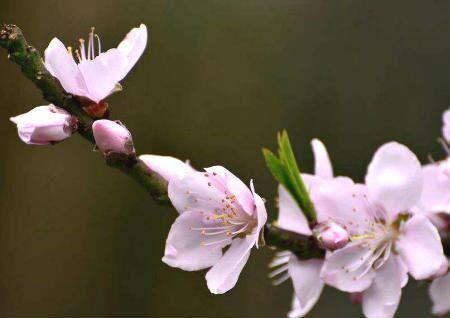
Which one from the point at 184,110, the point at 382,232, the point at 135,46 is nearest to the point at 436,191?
the point at 382,232

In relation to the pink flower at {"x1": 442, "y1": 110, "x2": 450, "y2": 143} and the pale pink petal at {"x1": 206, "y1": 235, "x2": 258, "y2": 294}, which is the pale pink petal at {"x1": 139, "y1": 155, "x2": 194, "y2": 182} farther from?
the pink flower at {"x1": 442, "y1": 110, "x2": 450, "y2": 143}

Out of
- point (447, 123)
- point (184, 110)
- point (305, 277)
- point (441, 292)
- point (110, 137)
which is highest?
point (110, 137)

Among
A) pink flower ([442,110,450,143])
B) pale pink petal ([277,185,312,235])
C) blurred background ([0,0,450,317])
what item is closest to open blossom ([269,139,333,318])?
pale pink petal ([277,185,312,235])

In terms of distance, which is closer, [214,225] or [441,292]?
[214,225]

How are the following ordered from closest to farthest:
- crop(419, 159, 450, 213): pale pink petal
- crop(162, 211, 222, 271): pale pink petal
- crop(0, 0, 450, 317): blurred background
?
crop(162, 211, 222, 271): pale pink petal < crop(419, 159, 450, 213): pale pink petal < crop(0, 0, 450, 317): blurred background

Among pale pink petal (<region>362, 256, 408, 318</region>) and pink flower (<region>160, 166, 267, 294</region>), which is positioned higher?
A: pink flower (<region>160, 166, 267, 294</region>)

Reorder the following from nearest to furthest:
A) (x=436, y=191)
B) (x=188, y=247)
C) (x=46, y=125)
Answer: (x=46, y=125)
(x=188, y=247)
(x=436, y=191)

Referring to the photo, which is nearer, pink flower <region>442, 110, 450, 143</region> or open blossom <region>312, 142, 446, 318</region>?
open blossom <region>312, 142, 446, 318</region>

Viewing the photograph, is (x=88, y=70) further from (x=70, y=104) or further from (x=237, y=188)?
(x=237, y=188)
